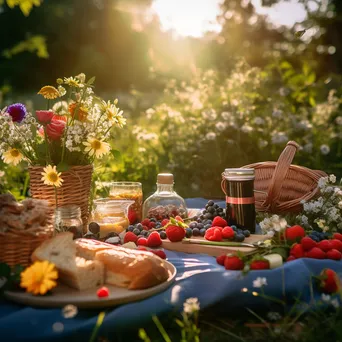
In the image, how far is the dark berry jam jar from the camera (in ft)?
10.5

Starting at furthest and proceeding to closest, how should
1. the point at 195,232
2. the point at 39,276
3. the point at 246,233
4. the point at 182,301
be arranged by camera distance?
the point at 195,232 → the point at 246,233 → the point at 182,301 → the point at 39,276

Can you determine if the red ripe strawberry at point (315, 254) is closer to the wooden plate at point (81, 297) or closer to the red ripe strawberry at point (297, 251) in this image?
the red ripe strawberry at point (297, 251)

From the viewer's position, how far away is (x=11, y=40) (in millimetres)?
22312

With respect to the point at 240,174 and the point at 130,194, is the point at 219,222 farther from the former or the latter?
the point at 130,194

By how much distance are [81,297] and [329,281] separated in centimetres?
115

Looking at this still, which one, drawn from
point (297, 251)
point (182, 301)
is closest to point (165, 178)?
point (297, 251)

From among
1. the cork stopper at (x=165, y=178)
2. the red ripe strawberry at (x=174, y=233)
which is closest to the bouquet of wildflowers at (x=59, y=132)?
the cork stopper at (x=165, y=178)

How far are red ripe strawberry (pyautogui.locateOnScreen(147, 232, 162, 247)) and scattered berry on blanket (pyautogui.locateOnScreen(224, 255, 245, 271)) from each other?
1.91 ft

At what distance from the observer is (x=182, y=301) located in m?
2.37

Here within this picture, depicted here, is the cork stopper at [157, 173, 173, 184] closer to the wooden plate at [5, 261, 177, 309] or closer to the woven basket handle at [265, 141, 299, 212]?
the woven basket handle at [265, 141, 299, 212]

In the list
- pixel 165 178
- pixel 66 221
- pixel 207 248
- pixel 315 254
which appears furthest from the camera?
pixel 165 178

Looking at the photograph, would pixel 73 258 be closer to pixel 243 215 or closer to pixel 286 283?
pixel 286 283

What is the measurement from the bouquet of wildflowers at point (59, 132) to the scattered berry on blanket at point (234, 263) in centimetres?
97

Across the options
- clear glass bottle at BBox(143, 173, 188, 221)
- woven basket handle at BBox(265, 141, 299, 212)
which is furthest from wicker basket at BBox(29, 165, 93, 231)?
woven basket handle at BBox(265, 141, 299, 212)
